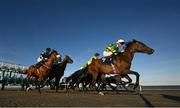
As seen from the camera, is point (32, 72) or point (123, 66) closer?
point (123, 66)

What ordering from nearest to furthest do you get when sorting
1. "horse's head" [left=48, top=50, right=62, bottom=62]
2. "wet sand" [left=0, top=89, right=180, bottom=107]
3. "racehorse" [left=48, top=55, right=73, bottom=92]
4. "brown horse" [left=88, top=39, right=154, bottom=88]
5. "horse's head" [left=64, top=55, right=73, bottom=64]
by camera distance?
"wet sand" [left=0, top=89, right=180, bottom=107], "brown horse" [left=88, top=39, right=154, bottom=88], "horse's head" [left=48, top=50, right=62, bottom=62], "racehorse" [left=48, top=55, right=73, bottom=92], "horse's head" [left=64, top=55, right=73, bottom=64]

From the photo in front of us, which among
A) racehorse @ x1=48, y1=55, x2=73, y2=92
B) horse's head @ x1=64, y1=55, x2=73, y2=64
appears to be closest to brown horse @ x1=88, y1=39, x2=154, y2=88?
racehorse @ x1=48, y1=55, x2=73, y2=92

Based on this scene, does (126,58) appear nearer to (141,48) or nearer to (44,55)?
(141,48)

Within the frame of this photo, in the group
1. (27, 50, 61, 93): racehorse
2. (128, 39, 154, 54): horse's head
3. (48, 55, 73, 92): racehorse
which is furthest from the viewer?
(48, 55, 73, 92): racehorse

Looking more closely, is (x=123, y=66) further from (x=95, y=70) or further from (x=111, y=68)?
(x=95, y=70)

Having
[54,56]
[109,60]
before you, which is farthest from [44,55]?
[109,60]

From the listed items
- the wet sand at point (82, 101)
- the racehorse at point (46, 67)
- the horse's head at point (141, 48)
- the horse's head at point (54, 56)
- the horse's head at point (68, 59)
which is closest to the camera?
the wet sand at point (82, 101)

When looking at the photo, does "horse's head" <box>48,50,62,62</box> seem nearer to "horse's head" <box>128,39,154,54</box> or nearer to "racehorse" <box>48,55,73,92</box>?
"racehorse" <box>48,55,73,92</box>

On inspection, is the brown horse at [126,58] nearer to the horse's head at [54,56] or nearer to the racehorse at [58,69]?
the horse's head at [54,56]

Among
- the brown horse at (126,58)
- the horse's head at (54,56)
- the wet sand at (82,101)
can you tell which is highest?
the horse's head at (54,56)

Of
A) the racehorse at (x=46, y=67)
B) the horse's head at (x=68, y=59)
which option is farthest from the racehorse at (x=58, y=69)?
the racehorse at (x=46, y=67)

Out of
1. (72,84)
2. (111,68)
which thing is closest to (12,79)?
(72,84)

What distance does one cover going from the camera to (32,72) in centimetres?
2012

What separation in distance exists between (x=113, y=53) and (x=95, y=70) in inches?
67.4
